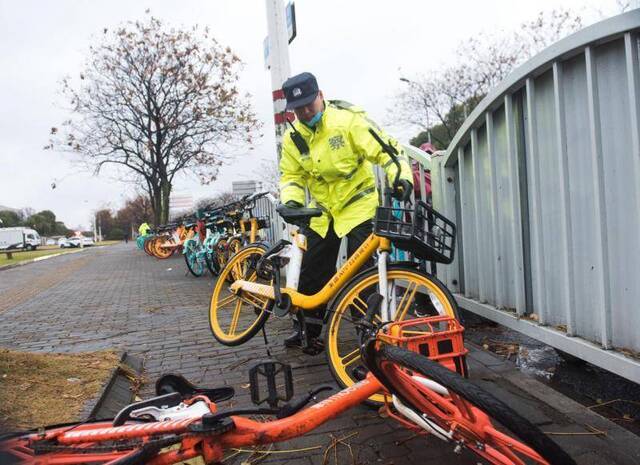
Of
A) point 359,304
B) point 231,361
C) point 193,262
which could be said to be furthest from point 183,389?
point 193,262

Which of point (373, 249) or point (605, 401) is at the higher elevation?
point (373, 249)

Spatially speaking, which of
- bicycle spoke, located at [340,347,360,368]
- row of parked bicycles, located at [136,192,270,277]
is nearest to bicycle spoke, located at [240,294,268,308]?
bicycle spoke, located at [340,347,360,368]

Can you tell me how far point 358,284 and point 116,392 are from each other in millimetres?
1782

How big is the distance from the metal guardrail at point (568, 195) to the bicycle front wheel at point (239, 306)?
1698 mm

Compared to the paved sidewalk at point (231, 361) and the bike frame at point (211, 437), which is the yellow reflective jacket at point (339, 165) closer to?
the paved sidewalk at point (231, 361)

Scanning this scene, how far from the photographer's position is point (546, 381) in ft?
11.1

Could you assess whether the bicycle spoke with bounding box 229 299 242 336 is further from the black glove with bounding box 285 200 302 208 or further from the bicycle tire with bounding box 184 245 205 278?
the bicycle tire with bounding box 184 245 205 278

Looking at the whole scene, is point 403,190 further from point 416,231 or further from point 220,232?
point 220,232

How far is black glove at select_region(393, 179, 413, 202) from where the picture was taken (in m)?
3.16

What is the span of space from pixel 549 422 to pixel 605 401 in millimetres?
571

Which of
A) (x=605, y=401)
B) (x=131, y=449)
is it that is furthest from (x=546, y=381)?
(x=131, y=449)

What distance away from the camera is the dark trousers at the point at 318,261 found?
3787 mm

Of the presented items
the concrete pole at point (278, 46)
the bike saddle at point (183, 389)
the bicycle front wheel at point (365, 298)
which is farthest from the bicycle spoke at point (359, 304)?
the concrete pole at point (278, 46)

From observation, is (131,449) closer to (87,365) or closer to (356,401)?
(356,401)
